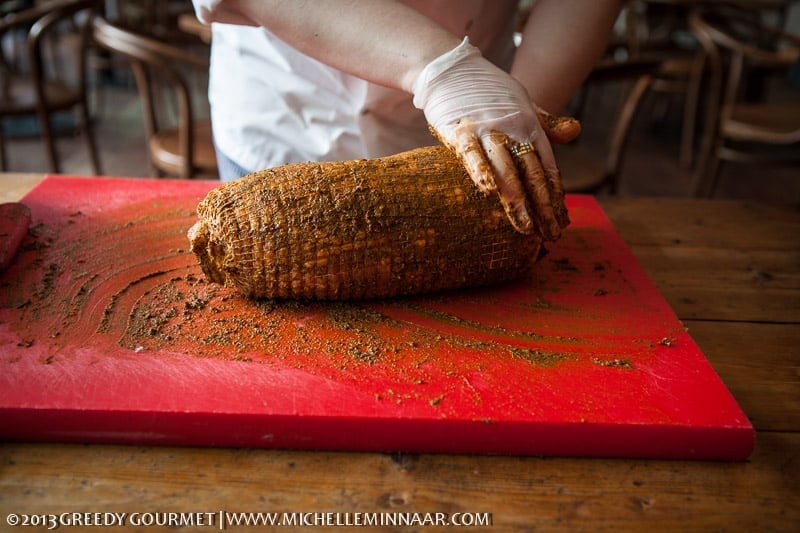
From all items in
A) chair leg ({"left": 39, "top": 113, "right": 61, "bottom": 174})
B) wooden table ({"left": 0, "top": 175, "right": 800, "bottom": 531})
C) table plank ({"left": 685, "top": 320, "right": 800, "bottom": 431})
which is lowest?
chair leg ({"left": 39, "top": 113, "right": 61, "bottom": 174})

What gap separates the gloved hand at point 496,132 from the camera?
38.3 inches

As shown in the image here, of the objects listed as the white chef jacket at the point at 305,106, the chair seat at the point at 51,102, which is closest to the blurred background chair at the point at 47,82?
the chair seat at the point at 51,102

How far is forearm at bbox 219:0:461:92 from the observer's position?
104 cm

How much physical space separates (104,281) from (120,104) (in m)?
4.33

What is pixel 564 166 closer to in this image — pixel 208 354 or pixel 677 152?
pixel 208 354

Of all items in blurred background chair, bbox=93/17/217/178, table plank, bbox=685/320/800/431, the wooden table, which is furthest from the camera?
blurred background chair, bbox=93/17/217/178

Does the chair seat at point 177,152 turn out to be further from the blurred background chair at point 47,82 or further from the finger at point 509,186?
the finger at point 509,186

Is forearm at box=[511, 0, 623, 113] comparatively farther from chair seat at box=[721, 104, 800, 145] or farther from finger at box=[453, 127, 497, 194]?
chair seat at box=[721, 104, 800, 145]

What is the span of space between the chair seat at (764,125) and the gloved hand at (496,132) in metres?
2.10

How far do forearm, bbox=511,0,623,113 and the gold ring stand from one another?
30 centimetres

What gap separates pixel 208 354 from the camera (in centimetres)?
89

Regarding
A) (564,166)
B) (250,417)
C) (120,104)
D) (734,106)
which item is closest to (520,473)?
(250,417)

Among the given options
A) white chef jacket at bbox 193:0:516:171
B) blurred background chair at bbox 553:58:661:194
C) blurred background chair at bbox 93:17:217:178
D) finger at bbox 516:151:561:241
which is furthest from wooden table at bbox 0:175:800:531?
blurred background chair at bbox 93:17:217:178

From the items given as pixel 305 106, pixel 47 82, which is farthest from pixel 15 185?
pixel 47 82
